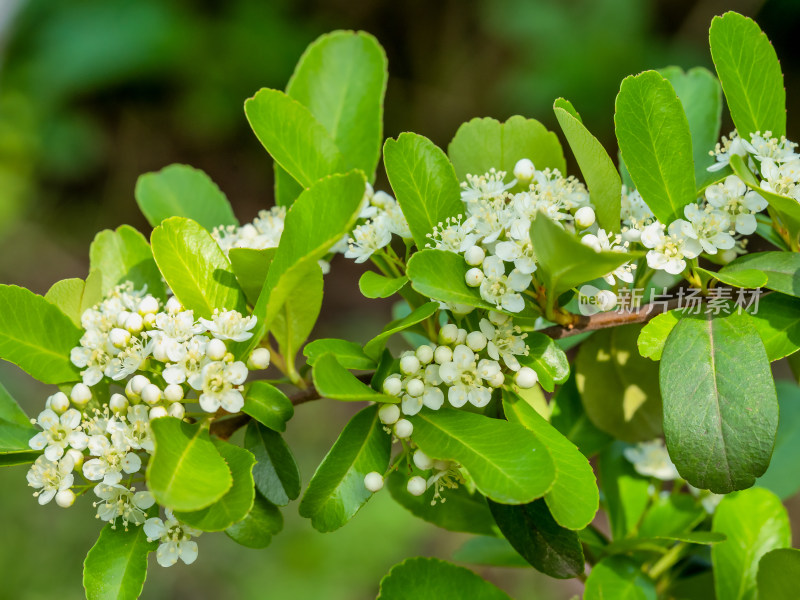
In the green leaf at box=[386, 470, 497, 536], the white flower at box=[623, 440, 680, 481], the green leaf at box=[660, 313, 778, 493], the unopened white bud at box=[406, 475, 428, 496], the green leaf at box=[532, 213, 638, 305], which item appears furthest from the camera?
the white flower at box=[623, 440, 680, 481]

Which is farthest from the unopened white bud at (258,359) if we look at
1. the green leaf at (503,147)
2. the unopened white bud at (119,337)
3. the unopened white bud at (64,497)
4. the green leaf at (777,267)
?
the green leaf at (777,267)

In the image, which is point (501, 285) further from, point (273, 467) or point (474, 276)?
point (273, 467)

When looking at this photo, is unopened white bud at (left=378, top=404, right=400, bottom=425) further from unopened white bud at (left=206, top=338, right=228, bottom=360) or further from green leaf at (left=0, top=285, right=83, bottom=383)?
green leaf at (left=0, top=285, right=83, bottom=383)

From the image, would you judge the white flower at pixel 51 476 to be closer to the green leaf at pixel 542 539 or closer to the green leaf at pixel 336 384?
the green leaf at pixel 336 384

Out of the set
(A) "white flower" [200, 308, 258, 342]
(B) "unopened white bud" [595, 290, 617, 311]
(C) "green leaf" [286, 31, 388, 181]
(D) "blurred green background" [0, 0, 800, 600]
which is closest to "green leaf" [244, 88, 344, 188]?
(C) "green leaf" [286, 31, 388, 181]

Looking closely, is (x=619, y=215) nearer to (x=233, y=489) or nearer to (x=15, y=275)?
(x=233, y=489)

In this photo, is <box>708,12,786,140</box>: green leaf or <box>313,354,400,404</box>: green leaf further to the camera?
<box>708,12,786,140</box>: green leaf
